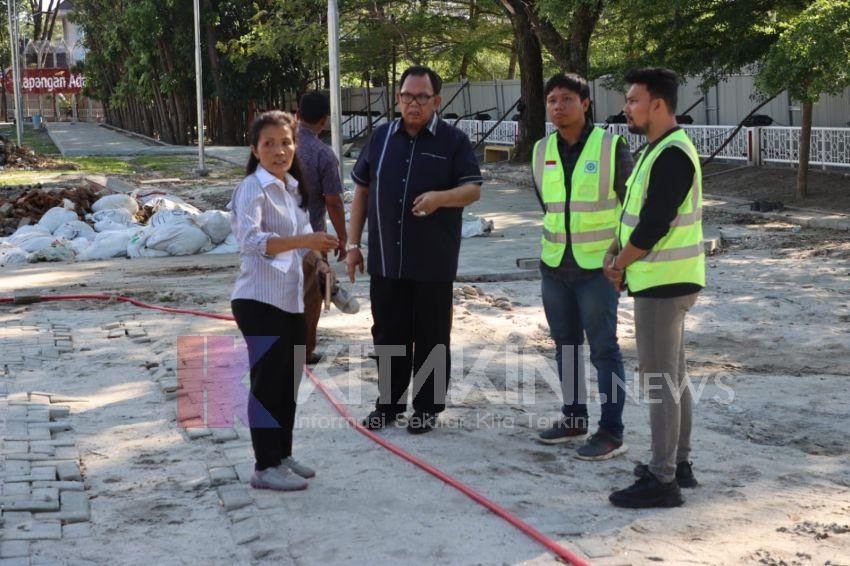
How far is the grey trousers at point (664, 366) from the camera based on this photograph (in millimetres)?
4992

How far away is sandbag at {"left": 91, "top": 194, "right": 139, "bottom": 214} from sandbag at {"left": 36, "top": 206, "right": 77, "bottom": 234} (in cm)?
86

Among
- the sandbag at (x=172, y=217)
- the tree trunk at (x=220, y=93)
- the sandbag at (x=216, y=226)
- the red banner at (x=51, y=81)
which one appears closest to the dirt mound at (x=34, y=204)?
the sandbag at (x=172, y=217)

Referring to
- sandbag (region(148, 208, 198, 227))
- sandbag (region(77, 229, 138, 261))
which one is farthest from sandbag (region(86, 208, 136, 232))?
sandbag (region(77, 229, 138, 261))

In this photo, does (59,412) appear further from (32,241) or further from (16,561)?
(32,241)

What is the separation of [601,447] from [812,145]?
17374mm

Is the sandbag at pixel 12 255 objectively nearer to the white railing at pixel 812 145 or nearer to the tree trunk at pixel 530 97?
the white railing at pixel 812 145

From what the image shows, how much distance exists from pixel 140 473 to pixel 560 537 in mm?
2163

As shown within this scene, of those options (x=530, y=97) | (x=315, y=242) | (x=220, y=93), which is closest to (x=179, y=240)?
(x=315, y=242)

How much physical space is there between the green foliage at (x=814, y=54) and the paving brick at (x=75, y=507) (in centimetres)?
1189

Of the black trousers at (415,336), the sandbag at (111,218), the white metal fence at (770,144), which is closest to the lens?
the black trousers at (415,336)

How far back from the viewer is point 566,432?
20.2ft

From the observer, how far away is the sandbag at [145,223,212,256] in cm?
1528

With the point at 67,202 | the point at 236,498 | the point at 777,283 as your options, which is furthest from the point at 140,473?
the point at 67,202

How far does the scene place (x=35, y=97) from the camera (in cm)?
8631
